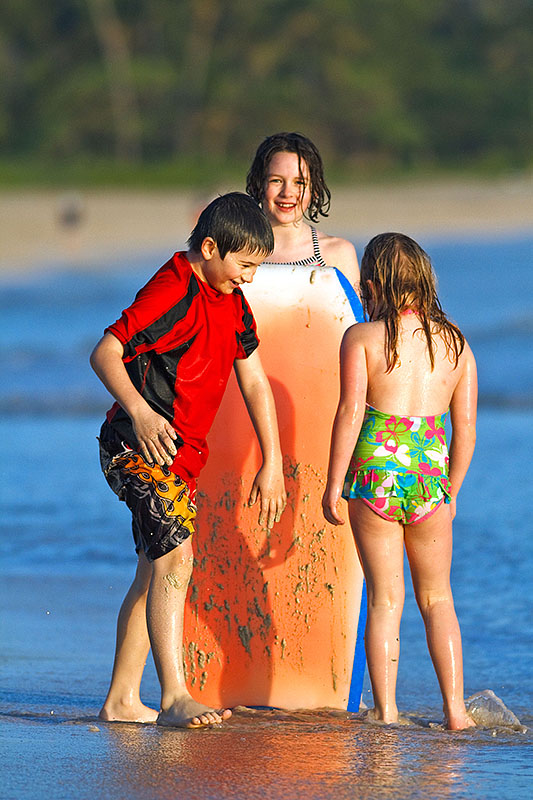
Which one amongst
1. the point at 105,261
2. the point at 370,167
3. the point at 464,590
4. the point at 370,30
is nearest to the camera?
the point at 464,590

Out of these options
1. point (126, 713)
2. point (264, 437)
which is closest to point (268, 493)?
point (264, 437)

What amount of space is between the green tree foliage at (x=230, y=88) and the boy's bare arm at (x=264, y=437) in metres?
37.3

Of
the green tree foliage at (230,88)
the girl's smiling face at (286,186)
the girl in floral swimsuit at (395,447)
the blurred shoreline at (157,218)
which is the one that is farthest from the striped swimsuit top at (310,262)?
the green tree foliage at (230,88)

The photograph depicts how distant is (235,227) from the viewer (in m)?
3.26

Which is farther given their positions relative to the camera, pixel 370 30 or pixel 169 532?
pixel 370 30

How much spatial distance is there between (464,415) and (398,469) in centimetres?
25

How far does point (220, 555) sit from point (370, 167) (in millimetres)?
38176

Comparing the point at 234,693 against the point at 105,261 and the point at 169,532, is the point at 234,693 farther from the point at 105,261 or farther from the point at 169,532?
the point at 105,261

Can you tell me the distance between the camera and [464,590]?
5195 millimetres

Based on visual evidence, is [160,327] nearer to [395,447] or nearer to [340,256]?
[395,447]

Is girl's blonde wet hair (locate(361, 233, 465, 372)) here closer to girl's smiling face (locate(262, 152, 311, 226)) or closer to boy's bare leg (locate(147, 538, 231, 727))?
girl's smiling face (locate(262, 152, 311, 226))

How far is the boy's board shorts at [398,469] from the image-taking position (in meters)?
3.38

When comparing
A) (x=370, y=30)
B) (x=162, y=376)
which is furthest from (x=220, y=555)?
(x=370, y=30)

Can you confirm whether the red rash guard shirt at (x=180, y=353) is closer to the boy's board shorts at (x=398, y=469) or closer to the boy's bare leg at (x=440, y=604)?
the boy's board shorts at (x=398, y=469)
